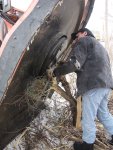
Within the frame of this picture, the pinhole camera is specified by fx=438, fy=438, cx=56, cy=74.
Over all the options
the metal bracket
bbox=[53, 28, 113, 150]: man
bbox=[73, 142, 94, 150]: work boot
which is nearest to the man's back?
bbox=[53, 28, 113, 150]: man

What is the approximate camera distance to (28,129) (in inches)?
206

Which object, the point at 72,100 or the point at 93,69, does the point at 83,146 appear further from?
the point at 93,69

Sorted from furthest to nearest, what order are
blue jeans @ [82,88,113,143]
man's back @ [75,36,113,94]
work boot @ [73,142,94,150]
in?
work boot @ [73,142,94,150], blue jeans @ [82,88,113,143], man's back @ [75,36,113,94]

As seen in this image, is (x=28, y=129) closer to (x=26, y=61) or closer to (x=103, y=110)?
(x=103, y=110)

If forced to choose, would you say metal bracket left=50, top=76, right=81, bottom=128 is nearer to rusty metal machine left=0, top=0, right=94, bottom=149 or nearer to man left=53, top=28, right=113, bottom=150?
man left=53, top=28, right=113, bottom=150

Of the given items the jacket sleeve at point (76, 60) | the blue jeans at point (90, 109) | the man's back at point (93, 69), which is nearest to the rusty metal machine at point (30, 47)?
the jacket sleeve at point (76, 60)

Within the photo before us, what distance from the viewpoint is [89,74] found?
4.77m

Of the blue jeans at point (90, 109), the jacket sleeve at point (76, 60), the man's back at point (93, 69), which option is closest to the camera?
the jacket sleeve at point (76, 60)

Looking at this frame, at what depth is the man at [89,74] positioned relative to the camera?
182 inches

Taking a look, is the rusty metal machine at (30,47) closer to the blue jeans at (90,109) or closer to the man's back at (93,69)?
the man's back at (93,69)

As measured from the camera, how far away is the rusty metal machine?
381 cm

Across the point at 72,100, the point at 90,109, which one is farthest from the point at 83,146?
the point at 72,100

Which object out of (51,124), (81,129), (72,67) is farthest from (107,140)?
(72,67)

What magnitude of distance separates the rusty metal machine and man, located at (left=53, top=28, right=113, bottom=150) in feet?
0.62
